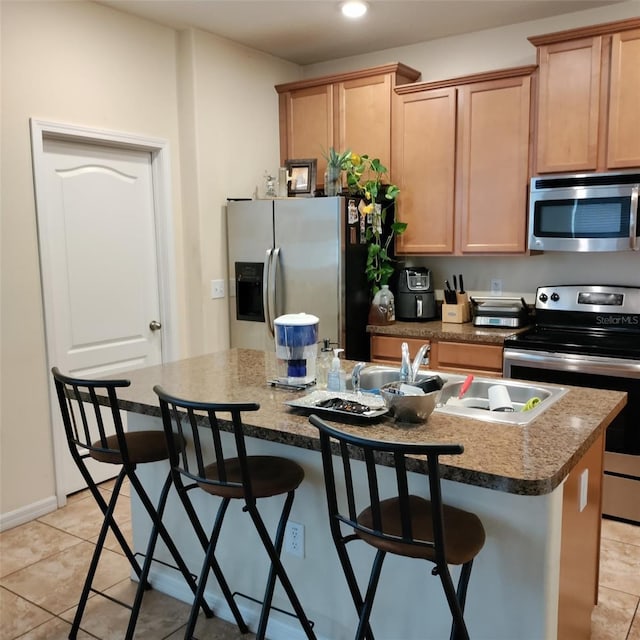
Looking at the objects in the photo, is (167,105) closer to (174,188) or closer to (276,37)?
(174,188)

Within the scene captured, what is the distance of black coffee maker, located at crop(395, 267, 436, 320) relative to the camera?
4012 mm

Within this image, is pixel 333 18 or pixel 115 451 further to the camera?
pixel 333 18

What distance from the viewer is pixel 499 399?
2094 mm

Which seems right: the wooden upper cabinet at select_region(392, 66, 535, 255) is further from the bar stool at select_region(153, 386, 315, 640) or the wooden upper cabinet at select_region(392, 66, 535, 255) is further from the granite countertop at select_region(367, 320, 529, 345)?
the bar stool at select_region(153, 386, 315, 640)

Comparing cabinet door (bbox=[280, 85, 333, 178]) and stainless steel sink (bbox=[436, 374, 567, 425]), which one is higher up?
cabinet door (bbox=[280, 85, 333, 178])

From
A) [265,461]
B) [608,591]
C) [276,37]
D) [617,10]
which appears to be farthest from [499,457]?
[276,37]

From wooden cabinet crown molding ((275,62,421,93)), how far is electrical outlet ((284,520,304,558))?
2962 mm

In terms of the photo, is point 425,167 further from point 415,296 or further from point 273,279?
point 273,279

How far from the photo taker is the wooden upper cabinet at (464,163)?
3.56m

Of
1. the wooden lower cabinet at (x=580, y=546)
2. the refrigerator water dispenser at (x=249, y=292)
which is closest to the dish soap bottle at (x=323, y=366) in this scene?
the wooden lower cabinet at (x=580, y=546)

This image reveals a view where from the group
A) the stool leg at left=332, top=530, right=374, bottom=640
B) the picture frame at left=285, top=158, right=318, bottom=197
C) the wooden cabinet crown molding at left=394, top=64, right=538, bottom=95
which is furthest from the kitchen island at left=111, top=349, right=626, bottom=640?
the wooden cabinet crown molding at left=394, top=64, right=538, bottom=95

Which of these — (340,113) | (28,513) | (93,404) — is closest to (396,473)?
(93,404)

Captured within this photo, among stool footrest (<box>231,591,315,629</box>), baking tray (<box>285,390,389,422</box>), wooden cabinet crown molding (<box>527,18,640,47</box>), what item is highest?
wooden cabinet crown molding (<box>527,18,640,47</box>)

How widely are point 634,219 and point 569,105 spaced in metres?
0.71
